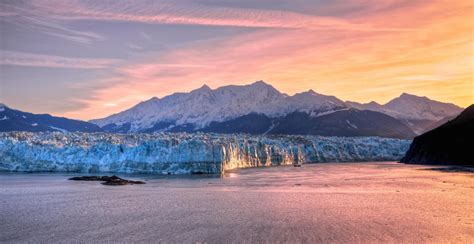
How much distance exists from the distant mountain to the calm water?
44685 mm

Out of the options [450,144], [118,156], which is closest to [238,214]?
[118,156]

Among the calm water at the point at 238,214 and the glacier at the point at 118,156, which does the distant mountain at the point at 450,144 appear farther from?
the calm water at the point at 238,214

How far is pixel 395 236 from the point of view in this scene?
2194cm

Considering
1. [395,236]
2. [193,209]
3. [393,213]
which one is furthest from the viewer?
[193,209]

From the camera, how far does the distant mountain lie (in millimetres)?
84500

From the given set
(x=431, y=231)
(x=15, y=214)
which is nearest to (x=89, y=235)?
(x=15, y=214)

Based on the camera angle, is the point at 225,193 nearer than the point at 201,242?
No

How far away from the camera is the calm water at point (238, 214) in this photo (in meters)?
22.2

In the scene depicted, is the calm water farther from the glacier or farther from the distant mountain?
the distant mountain

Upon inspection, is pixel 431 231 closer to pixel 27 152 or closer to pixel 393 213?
pixel 393 213

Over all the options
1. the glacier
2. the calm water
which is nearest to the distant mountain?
the glacier

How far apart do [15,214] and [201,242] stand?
14621 millimetres

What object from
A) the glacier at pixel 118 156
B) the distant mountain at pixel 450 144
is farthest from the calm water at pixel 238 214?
the distant mountain at pixel 450 144

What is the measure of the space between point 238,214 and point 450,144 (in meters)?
72.2
